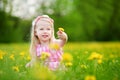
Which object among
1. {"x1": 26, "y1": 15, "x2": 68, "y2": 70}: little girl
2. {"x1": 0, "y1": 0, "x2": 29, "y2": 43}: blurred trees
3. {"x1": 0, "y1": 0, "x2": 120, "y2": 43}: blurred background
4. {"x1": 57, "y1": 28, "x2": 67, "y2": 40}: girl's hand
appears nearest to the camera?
{"x1": 57, "y1": 28, "x2": 67, "y2": 40}: girl's hand

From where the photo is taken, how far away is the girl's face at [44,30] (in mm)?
5878

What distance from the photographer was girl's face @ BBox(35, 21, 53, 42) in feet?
19.3

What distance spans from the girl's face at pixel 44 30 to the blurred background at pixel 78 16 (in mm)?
32310

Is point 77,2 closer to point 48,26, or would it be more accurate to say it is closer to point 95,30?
point 95,30

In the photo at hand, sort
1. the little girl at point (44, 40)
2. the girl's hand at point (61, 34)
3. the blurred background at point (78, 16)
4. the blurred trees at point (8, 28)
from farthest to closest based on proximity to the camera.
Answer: the blurred background at point (78, 16), the blurred trees at point (8, 28), the little girl at point (44, 40), the girl's hand at point (61, 34)

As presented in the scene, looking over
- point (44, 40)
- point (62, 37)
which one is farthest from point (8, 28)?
point (62, 37)

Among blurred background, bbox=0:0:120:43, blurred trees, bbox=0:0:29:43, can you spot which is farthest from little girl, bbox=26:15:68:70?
blurred background, bbox=0:0:120:43

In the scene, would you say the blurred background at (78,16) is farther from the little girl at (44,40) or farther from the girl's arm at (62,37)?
the girl's arm at (62,37)

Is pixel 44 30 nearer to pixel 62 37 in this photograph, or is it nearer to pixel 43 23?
pixel 43 23

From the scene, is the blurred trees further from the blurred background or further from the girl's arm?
the girl's arm

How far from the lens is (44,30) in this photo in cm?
590

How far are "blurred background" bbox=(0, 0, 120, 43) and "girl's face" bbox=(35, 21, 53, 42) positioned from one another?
3231cm

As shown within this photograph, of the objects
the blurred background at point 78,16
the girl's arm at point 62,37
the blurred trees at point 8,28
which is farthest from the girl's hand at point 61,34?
the blurred background at point 78,16

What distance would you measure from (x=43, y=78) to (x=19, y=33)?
33.7 meters
